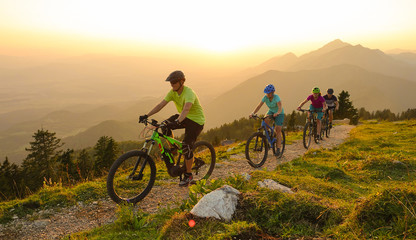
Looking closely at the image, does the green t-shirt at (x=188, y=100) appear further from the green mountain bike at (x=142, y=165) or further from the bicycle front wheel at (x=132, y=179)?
the bicycle front wheel at (x=132, y=179)

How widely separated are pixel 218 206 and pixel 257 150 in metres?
6.58

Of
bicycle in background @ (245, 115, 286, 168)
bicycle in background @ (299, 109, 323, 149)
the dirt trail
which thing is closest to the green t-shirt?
the dirt trail

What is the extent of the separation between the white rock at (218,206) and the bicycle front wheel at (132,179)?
107 inches

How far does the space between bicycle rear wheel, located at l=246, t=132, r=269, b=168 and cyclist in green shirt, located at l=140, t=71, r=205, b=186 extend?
3.61 metres

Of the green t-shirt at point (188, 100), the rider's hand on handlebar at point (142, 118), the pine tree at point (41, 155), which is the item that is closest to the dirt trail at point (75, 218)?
the green t-shirt at point (188, 100)

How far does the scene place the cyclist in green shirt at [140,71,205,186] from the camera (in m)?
6.08

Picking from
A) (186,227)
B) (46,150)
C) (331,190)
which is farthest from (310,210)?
(46,150)

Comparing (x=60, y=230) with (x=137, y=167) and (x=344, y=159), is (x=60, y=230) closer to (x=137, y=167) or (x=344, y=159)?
(x=137, y=167)

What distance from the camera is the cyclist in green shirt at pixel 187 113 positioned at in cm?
608

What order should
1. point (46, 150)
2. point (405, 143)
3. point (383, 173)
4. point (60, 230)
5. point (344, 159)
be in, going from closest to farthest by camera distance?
1. point (60, 230)
2. point (383, 173)
3. point (344, 159)
4. point (405, 143)
5. point (46, 150)

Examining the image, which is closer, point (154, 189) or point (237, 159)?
point (154, 189)

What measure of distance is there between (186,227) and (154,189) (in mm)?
3869

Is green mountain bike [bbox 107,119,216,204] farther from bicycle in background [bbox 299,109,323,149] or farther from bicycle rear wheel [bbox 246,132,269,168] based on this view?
bicycle in background [bbox 299,109,323,149]

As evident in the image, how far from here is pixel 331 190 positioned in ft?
18.0
